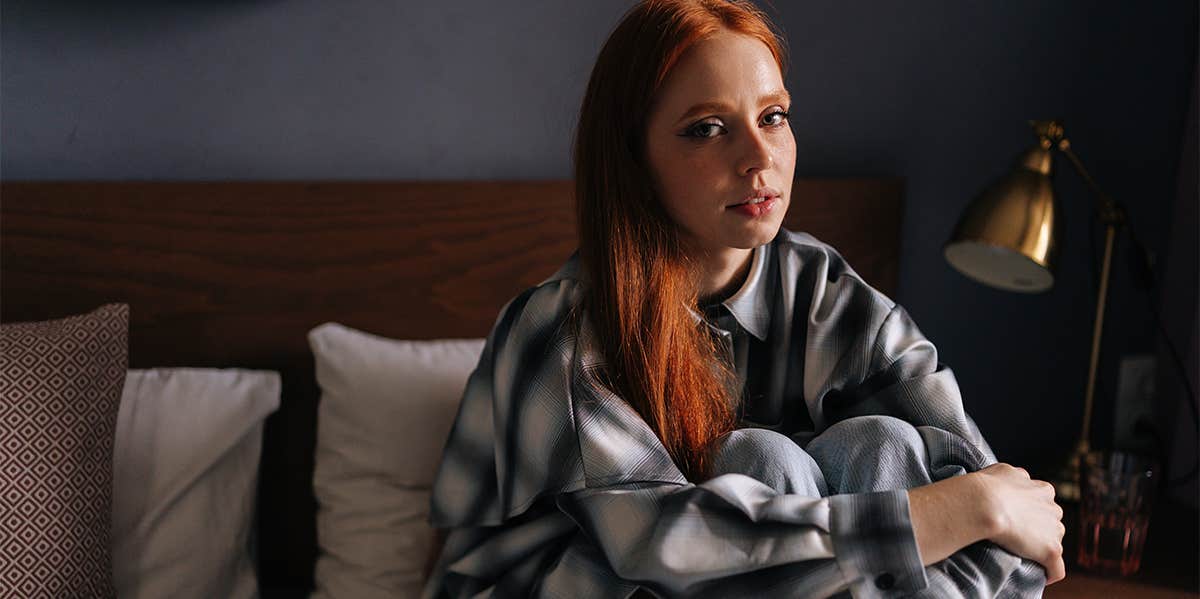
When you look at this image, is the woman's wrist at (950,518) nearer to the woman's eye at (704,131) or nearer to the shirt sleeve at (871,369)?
the shirt sleeve at (871,369)

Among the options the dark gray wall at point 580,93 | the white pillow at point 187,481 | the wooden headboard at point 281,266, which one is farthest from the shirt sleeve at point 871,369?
the white pillow at point 187,481

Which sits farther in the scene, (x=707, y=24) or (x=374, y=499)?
(x=374, y=499)

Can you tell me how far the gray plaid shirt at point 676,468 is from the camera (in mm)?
953

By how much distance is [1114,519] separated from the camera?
1.40 metres

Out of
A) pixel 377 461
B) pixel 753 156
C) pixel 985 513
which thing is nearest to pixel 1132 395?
pixel 985 513

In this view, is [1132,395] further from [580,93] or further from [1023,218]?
[580,93]

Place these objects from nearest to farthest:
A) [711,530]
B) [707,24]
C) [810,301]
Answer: [711,530] < [707,24] < [810,301]

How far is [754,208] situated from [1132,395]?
44.2 inches

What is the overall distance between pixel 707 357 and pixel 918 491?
27cm

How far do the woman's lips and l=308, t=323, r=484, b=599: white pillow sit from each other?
533 millimetres

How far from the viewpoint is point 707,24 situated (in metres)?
1.09

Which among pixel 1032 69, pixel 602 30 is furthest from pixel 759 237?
pixel 1032 69

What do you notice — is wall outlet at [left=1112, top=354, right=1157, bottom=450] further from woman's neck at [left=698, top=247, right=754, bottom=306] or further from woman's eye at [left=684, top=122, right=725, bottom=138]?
woman's eye at [left=684, top=122, right=725, bottom=138]

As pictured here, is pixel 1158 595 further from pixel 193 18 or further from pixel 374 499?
pixel 193 18
